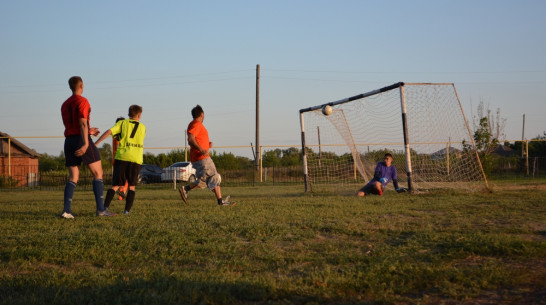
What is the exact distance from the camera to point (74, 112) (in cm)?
656

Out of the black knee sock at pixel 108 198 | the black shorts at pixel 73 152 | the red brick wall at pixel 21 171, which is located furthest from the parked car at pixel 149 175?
the black shorts at pixel 73 152

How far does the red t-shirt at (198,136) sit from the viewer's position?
852 cm

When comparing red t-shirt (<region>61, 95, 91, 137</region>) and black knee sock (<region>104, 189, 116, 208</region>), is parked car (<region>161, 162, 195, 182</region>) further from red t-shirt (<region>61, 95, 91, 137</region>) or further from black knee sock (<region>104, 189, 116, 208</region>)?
red t-shirt (<region>61, 95, 91, 137</region>)

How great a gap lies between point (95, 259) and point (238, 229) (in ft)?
5.60

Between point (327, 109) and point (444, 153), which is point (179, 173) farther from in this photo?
point (444, 153)

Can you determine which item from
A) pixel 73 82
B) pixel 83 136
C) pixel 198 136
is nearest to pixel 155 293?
pixel 83 136

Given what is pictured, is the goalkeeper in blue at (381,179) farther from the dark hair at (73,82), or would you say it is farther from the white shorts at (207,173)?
the dark hair at (73,82)

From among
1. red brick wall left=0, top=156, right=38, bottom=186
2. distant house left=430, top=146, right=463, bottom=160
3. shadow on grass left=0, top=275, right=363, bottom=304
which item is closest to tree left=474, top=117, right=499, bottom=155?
distant house left=430, top=146, right=463, bottom=160

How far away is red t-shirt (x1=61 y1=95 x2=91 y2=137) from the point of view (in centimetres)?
656

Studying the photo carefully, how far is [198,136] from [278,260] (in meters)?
5.05

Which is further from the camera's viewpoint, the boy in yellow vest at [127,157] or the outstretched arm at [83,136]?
the boy in yellow vest at [127,157]

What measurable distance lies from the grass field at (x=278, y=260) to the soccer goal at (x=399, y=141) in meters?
5.44

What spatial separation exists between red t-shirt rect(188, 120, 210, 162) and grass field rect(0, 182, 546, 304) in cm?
237

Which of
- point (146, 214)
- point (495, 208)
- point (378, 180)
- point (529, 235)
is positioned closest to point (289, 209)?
point (146, 214)
